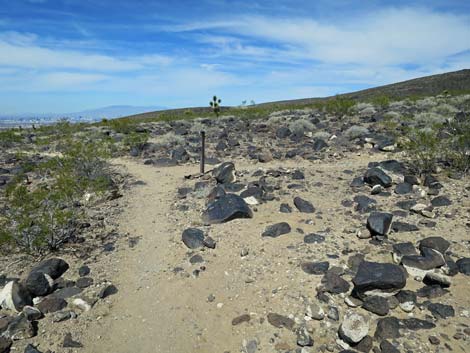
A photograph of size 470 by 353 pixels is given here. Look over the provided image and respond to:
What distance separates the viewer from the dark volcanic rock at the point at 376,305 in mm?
4508

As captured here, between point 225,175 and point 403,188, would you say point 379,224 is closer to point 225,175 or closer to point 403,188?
point 403,188

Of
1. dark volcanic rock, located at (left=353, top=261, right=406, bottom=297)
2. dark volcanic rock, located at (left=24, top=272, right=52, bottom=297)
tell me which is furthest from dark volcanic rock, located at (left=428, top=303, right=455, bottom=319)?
dark volcanic rock, located at (left=24, top=272, right=52, bottom=297)

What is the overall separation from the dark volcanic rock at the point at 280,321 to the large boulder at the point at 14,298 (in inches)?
139

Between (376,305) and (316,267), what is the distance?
Result: 1.17m

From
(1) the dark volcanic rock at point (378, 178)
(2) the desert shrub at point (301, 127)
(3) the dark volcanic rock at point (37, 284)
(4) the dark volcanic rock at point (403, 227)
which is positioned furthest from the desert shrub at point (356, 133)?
(3) the dark volcanic rock at point (37, 284)

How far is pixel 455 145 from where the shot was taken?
9.98 m

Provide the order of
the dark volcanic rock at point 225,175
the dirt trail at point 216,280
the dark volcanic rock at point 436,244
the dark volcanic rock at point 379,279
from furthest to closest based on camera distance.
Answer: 1. the dark volcanic rock at point 225,175
2. the dark volcanic rock at point 436,244
3. the dark volcanic rock at point 379,279
4. the dirt trail at point 216,280

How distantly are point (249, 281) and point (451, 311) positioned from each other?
9.09ft

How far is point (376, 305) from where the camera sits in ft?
15.0

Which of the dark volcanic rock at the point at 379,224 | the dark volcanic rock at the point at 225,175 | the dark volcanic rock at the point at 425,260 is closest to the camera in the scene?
the dark volcanic rock at the point at 425,260

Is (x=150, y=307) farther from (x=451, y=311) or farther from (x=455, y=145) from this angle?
(x=455, y=145)

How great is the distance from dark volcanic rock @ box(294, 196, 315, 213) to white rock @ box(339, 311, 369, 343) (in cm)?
357

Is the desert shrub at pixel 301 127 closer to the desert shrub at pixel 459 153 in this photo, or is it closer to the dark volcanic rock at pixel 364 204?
the desert shrub at pixel 459 153

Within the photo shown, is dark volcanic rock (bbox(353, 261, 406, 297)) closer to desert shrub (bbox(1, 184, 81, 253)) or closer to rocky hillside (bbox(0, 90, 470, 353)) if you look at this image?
rocky hillside (bbox(0, 90, 470, 353))
